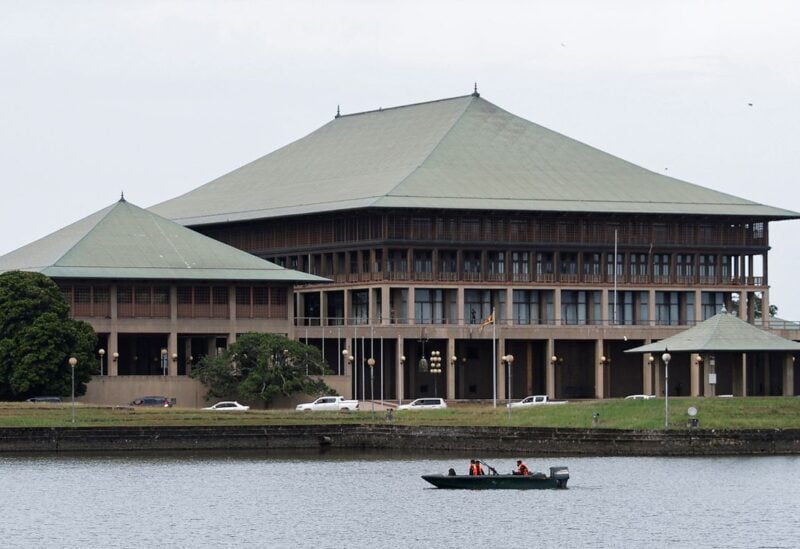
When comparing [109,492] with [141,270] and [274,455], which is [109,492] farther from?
[141,270]

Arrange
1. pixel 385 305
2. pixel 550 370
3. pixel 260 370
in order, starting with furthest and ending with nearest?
pixel 550 370, pixel 385 305, pixel 260 370

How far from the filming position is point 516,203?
18700cm

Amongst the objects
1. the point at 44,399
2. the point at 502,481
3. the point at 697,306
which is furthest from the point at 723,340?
the point at 697,306

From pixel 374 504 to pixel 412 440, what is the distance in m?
28.6

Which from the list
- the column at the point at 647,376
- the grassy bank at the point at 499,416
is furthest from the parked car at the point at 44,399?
the column at the point at 647,376

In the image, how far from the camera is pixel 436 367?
7269 inches

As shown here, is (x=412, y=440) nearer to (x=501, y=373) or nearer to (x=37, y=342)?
(x=37, y=342)

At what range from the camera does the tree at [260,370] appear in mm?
163250

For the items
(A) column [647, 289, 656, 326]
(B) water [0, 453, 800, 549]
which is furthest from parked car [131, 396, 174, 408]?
(A) column [647, 289, 656, 326]

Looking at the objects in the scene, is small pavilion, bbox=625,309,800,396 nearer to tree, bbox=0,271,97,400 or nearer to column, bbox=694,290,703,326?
column, bbox=694,290,703,326

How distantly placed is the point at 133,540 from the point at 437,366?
87713 mm

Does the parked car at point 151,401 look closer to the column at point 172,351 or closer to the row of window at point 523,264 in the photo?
the column at point 172,351

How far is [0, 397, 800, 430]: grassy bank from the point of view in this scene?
447 ft

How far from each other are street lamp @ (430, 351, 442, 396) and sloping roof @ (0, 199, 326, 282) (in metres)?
11.5
